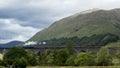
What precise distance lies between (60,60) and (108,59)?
2520 cm

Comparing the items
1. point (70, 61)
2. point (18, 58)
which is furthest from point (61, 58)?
point (18, 58)

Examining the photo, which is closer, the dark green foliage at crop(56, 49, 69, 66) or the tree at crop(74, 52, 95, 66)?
the tree at crop(74, 52, 95, 66)

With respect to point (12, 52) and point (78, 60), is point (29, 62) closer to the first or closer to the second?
point (12, 52)

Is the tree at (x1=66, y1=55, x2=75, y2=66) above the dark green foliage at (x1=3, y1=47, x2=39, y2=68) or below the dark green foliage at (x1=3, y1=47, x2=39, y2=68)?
below

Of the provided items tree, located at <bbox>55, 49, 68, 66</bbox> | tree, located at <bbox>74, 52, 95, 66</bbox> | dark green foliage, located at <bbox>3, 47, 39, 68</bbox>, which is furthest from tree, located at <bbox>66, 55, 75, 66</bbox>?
dark green foliage, located at <bbox>3, 47, 39, 68</bbox>

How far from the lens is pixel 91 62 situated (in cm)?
15275

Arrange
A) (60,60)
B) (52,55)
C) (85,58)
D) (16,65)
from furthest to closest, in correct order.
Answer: (52,55) → (60,60) → (85,58) → (16,65)

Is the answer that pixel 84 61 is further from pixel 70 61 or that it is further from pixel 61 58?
pixel 61 58

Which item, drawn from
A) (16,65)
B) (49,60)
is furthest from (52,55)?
(16,65)

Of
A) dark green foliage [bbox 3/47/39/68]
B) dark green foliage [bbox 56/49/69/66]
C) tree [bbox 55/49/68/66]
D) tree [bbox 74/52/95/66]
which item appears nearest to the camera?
dark green foliage [bbox 3/47/39/68]

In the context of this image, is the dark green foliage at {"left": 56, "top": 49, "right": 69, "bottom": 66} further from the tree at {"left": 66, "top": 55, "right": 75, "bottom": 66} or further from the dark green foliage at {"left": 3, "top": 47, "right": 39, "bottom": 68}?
the dark green foliage at {"left": 3, "top": 47, "right": 39, "bottom": 68}

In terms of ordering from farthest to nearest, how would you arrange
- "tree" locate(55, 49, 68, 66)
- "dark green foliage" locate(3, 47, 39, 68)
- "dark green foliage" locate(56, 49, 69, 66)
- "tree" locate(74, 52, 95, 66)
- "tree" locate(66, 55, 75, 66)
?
"tree" locate(55, 49, 68, 66) → "dark green foliage" locate(56, 49, 69, 66) → "tree" locate(66, 55, 75, 66) → "tree" locate(74, 52, 95, 66) → "dark green foliage" locate(3, 47, 39, 68)

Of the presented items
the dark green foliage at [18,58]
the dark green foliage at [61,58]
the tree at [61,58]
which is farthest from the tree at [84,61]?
the dark green foliage at [18,58]

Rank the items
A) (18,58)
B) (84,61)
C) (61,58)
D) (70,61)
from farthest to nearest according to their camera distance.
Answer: (61,58) → (70,61) → (84,61) → (18,58)
